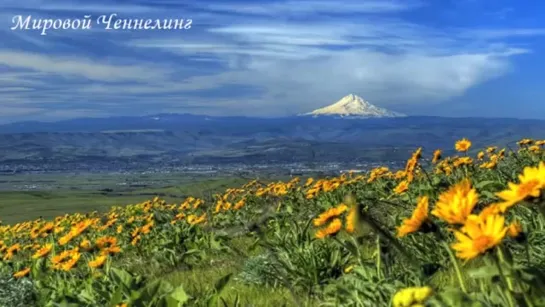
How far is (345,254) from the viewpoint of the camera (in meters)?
6.15

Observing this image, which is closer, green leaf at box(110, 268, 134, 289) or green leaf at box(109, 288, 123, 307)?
green leaf at box(109, 288, 123, 307)

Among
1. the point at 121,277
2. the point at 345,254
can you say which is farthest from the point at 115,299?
the point at 345,254

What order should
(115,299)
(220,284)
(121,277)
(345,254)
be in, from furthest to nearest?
(345,254) < (121,277) < (220,284) < (115,299)

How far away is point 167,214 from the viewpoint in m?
13.2

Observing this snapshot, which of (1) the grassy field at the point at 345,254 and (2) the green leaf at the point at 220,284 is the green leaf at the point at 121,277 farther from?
(2) the green leaf at the point at 220,284

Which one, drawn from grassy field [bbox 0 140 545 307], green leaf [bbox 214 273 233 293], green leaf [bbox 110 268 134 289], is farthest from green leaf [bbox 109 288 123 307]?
green leaf [bbox 214 273 233 293]

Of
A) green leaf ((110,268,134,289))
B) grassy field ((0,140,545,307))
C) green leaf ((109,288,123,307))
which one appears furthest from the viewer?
green leaf ((110,268,134,289))

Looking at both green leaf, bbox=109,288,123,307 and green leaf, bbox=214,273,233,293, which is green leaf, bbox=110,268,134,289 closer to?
green leaf, bbox=109,288,123,307

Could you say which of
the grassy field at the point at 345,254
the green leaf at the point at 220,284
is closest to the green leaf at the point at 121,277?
the grassy field at the point at 345,254

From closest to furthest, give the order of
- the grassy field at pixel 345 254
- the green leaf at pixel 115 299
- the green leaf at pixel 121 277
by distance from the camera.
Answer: the grassy field at pixel 345 254 → the green leaf at pixel 115 299 → the green leaf at pixel 121 277

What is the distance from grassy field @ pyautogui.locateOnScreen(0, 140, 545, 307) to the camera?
2473 millimetres

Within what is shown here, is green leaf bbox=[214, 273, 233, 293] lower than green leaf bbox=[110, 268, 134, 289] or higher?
higher

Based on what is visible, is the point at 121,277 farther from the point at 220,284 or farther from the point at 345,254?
the point at 345,254

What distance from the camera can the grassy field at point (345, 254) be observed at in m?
2.47
